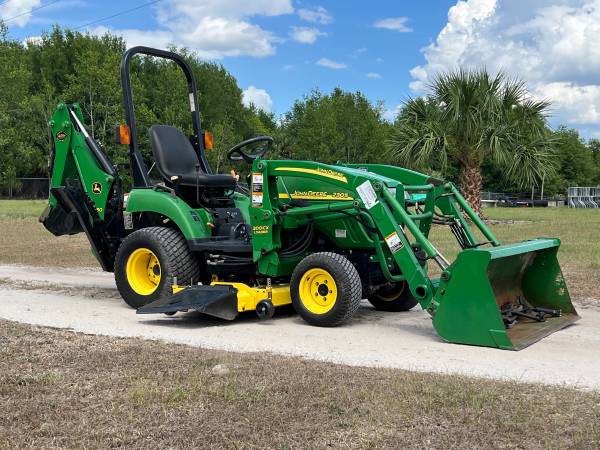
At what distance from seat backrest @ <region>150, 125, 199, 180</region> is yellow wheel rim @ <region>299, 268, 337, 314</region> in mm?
2208

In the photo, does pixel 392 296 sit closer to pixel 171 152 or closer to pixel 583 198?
pixel 171 152

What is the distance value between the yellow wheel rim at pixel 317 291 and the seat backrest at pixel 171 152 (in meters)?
2.21

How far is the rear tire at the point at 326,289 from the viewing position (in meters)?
6.61

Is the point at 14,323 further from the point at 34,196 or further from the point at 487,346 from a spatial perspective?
the point at 34,196

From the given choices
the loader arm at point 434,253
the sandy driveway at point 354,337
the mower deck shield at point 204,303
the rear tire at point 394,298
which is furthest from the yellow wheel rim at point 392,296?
the mower deck shield at point 204,303

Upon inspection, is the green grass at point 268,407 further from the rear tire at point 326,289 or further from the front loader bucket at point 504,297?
the rear tire at point 326,289

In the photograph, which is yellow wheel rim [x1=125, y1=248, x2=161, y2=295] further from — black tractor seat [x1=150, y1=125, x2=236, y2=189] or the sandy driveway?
black tractor seat [x1=150, y1=125, x2=236, y2=189]

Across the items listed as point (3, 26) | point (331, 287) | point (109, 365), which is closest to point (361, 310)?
point (331, 287)

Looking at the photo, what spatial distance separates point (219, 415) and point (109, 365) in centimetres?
142

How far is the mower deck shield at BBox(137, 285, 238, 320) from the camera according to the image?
689 cm

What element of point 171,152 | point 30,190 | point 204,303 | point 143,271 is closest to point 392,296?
point 204,303

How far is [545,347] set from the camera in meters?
5.91

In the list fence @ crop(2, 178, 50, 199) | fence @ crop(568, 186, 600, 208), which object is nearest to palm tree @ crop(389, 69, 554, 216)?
fence @ crop(568, 186, 600, 208)

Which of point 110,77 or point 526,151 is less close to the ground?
point 110,77
